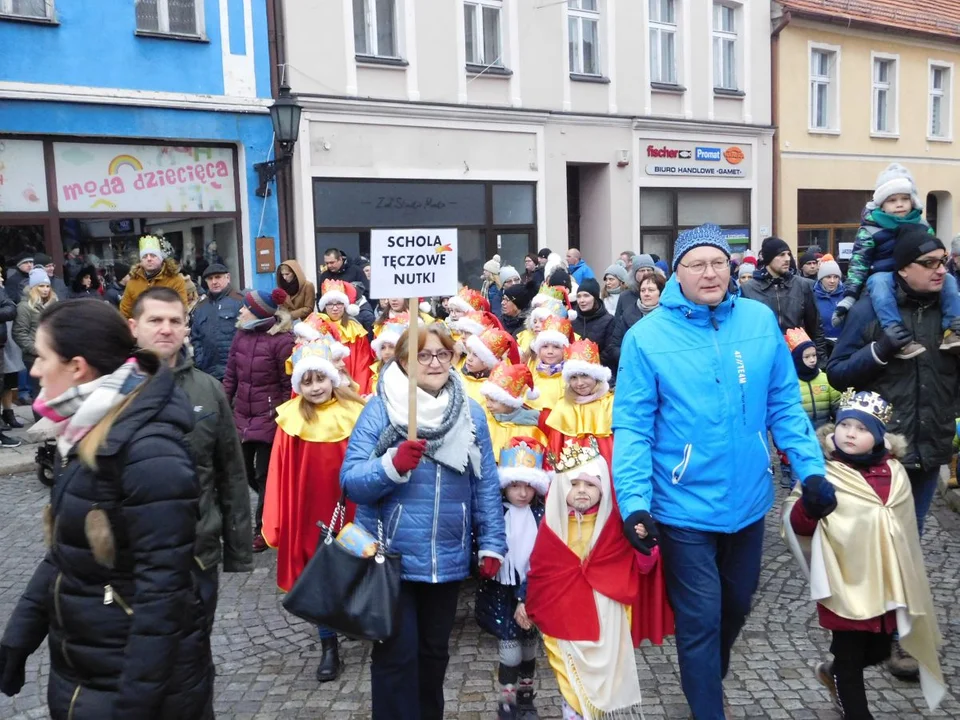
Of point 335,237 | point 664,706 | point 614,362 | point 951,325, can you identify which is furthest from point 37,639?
point 335,237

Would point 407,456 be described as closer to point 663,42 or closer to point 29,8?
point 29,8

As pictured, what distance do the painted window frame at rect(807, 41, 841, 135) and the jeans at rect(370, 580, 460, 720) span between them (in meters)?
21.4

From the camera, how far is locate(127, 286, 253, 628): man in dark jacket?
3738 mm

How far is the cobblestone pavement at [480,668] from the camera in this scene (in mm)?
4223

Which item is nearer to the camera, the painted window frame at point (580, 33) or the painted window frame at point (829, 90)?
the painted window frame at point (580, 33)

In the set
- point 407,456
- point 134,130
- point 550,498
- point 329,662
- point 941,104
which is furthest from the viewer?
point 941,104

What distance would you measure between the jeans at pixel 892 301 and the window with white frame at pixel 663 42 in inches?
642

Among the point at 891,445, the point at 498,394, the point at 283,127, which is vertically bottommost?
the point at 891,445

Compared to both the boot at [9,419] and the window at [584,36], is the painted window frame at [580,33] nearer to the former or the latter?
the window at [584,36]

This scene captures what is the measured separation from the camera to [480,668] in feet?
15.3

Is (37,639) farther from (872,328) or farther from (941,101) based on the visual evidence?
(941,101)

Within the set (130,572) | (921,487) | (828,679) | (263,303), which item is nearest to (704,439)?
(828,679)

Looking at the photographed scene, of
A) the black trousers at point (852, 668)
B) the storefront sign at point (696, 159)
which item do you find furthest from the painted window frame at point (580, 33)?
the black trousers at point (852, 668)

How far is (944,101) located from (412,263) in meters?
26.1
